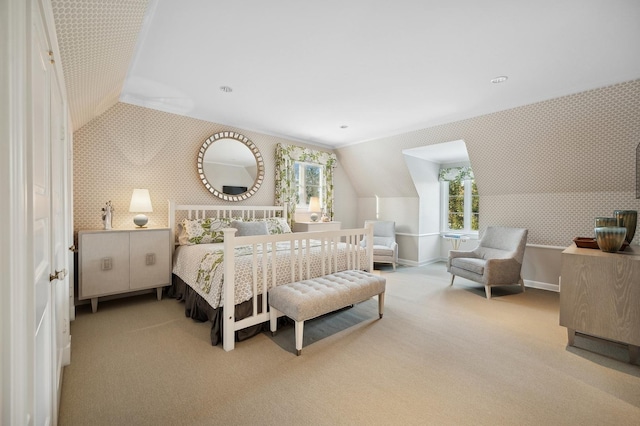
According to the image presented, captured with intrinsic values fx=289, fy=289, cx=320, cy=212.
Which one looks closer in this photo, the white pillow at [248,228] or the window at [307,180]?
the white pillow at [248,228]

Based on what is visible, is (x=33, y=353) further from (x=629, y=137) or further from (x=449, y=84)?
(x=629, y=137)

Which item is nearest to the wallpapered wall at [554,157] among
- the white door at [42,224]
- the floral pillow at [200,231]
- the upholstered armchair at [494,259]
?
the upholstered armchair at [494,259]

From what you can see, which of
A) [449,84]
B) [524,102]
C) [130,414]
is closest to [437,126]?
[524,102]

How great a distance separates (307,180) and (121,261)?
333 cm

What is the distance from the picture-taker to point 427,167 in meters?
5.89

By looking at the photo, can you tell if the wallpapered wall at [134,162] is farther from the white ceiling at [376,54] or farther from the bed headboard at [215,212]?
the white ceiling at [376,54]

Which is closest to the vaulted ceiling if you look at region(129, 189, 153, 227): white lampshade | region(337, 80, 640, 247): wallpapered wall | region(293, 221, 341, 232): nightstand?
region(337, 80, 640, 247): wallpapered wall

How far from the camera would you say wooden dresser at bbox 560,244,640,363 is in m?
2.10

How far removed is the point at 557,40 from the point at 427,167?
367cm

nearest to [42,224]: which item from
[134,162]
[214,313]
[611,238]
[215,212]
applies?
[214,313]

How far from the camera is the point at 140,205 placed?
3551 millimetres

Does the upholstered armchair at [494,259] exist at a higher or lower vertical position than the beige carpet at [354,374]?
higher

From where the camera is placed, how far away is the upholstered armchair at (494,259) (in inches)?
147

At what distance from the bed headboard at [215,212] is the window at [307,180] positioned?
64cm
